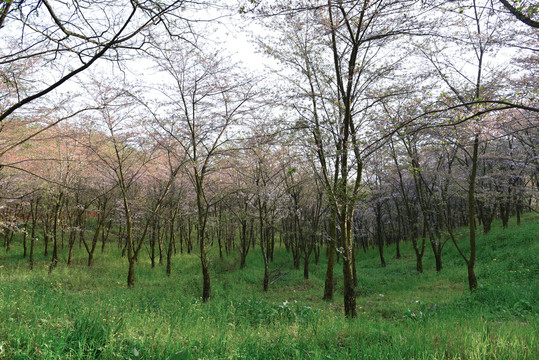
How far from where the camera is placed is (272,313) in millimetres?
6586

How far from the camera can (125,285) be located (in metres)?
12.1

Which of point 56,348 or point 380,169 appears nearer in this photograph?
point 56,348

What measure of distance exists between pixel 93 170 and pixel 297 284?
40.1 ft

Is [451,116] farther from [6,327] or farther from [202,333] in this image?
[6,327]

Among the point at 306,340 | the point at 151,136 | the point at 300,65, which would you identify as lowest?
the point at 306,340

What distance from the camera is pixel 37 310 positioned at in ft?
12.8

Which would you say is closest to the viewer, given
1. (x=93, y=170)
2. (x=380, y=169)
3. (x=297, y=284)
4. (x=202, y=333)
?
(x=202, y=333)

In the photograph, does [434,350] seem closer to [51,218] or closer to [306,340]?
[306,340]

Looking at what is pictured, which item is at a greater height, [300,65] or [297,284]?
[300,65]

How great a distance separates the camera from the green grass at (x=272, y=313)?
10.2 ft

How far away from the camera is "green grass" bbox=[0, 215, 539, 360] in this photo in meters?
3.11

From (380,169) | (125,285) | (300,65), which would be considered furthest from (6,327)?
(380,169)

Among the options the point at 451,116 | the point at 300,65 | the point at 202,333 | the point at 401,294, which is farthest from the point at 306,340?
the point at 401,294

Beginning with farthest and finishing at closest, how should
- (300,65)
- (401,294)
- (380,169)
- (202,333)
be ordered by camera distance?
(380,169)
(401,294)
(300,65)
(202,333)
